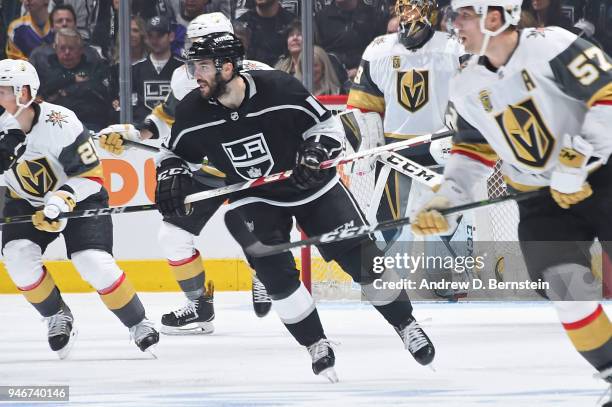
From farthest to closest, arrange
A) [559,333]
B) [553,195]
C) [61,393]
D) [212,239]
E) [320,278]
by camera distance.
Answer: [212,239]
[320,278]
[559,333]
[61,393]
[553,195]

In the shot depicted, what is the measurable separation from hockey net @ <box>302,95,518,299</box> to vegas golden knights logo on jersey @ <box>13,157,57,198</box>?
1.67 meters

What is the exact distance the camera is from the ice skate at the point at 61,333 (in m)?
4.56

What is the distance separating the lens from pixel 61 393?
146 inches

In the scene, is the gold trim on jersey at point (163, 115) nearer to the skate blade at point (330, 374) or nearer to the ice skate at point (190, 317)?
the ice skate at point (190, 317)

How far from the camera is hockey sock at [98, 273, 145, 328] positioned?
4508 millimetres

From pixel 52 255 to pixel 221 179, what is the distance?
1.78m

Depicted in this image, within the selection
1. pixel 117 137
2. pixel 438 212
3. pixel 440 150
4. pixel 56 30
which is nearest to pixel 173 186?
pixel 438 212

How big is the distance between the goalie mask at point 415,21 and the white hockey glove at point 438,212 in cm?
218

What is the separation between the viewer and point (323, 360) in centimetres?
382

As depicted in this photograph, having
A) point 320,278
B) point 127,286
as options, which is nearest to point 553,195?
point 127,286

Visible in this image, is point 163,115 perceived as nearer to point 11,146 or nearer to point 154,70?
point 11,146

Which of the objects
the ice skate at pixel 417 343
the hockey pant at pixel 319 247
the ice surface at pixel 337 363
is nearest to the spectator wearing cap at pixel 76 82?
the ice surface at pixel 337 363

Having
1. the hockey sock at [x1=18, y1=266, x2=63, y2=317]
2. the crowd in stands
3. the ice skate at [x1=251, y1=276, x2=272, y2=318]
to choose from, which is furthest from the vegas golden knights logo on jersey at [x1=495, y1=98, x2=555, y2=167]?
the crowd in stands

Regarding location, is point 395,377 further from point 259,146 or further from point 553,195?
point 553,195
